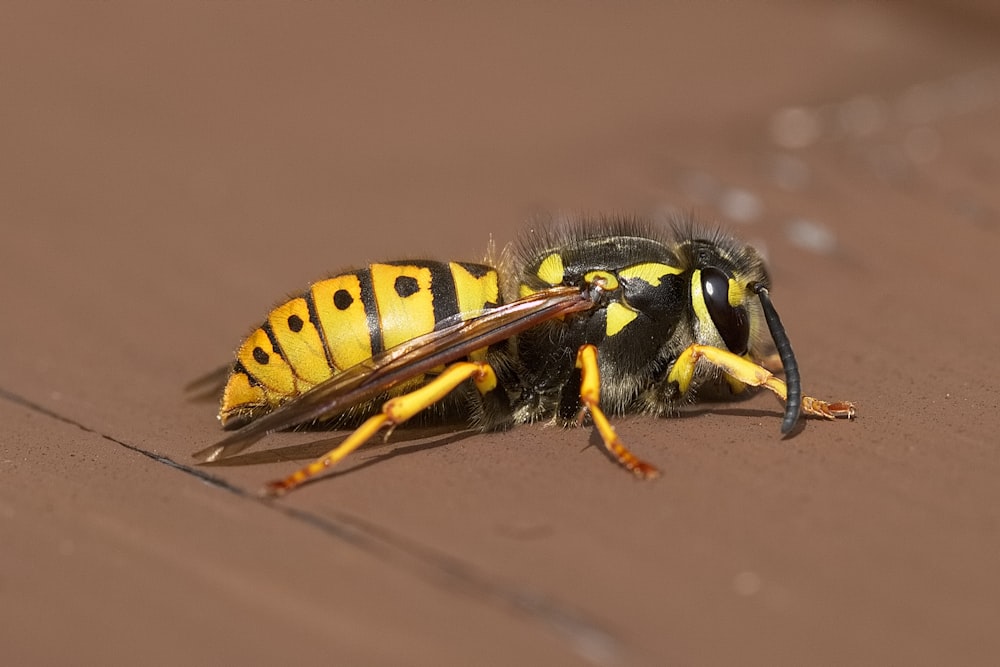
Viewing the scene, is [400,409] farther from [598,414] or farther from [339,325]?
[598,414]

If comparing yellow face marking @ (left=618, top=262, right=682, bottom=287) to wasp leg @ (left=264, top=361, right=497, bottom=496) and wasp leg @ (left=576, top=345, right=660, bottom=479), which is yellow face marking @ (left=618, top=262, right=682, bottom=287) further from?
wasp leg @ (left=264, top=361, right=497, bottom=496)

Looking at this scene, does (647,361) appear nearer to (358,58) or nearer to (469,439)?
(469,439)

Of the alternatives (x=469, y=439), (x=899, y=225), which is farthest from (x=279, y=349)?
(x=899, y=225)

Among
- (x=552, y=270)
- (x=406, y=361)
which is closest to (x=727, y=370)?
(x=552, y=270)

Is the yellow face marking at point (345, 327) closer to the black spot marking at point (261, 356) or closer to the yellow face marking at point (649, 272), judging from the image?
the black spot marking at point (261, 356)

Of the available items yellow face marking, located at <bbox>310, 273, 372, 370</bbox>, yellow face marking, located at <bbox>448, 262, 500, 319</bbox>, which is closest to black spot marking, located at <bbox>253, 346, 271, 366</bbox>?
yellow face marking, located at <bbox>310, 273, 372, 370</bbox>

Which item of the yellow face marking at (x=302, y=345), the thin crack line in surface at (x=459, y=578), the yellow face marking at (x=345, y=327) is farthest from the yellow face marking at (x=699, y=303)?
the thin crack line in surface at (x=459, y=578)
